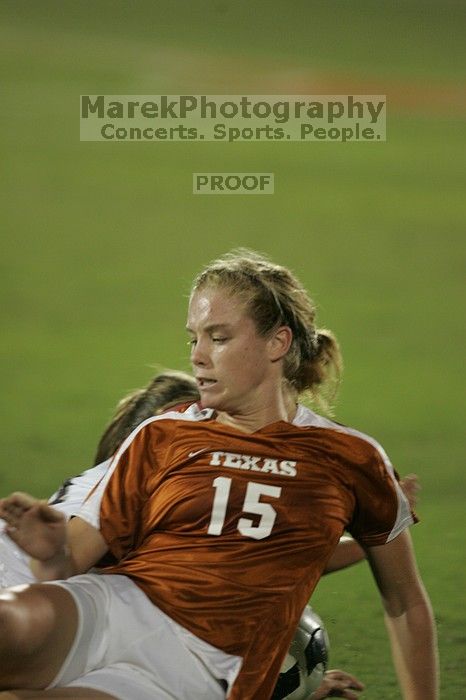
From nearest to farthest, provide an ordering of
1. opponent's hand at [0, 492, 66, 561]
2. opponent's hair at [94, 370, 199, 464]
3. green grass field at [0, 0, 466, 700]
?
opponent's hand at [0, 492, 66, 561]
opponent's hair at [94, 370, 199, 464]
green grass field at [0, 0, 466, 700]

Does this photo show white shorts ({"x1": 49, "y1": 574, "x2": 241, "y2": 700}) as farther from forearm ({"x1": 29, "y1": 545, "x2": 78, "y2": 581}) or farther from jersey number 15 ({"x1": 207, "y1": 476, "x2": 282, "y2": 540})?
jersey number 15 ({"x1": 207, "y1": 476, "x2": 282, "y2": 540})

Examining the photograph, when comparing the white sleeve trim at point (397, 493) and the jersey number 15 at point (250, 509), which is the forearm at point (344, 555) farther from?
the jersey number 15 at point (250, 509)

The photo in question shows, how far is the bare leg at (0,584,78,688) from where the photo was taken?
1828 millimetres

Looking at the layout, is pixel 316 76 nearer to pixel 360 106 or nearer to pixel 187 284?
pixel 360 106

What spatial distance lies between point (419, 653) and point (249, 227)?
15.1 feet

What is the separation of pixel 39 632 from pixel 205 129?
21.0 ft

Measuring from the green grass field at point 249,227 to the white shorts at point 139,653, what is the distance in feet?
3.39

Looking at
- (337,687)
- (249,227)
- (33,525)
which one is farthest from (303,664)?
(249,227)

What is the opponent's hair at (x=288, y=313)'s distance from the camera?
229cm

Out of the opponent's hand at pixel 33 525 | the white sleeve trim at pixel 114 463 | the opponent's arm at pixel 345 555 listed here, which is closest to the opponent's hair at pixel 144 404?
the white sleeve trim at pixel 114 463

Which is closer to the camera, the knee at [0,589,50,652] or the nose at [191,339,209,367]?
the knee at [0,589,50,652]

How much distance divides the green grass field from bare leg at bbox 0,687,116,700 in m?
1.19

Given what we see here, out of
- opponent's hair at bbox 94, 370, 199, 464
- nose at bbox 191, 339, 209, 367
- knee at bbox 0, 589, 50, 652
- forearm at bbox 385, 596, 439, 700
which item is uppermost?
nose at bbox 191, 339, 209, 367

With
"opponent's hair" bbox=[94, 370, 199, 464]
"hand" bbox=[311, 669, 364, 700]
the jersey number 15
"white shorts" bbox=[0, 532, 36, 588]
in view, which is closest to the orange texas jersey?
the jersey number 15
